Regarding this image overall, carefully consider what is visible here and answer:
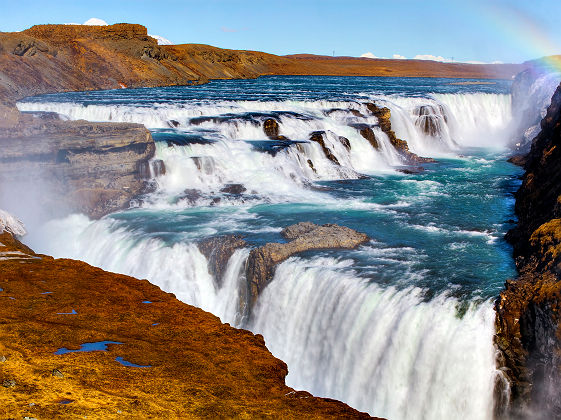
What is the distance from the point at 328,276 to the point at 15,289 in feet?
21.7

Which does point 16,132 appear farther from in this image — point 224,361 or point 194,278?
point 224,361

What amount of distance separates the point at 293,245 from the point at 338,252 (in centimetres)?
117

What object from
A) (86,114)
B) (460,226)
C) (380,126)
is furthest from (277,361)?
(86,114)

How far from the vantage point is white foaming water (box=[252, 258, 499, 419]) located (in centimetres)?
1047

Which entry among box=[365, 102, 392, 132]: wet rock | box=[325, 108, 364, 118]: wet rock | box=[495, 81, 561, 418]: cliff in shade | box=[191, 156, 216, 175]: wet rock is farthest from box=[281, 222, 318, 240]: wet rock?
box=[325, 108, 364, 118]: wet rock

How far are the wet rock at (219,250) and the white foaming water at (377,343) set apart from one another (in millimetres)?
1829

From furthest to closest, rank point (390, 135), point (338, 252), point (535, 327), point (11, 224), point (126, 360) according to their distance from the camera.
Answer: point (390, 135) < point (11, 224) < point (338, 252) < point (535, 327) < point (126, 360)

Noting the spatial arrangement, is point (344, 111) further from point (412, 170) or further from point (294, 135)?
point (412, 170)

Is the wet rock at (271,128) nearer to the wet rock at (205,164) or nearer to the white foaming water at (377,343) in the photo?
the wet rock at (205,164)

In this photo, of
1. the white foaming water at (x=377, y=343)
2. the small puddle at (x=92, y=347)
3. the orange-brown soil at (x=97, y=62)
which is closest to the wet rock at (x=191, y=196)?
the white foaming water at (x=377, y=343)

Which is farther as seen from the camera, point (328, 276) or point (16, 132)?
point (16, 132)

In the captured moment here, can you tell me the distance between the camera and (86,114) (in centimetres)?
3500

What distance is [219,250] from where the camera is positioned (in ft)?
51.8

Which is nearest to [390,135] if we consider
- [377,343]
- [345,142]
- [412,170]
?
[345,142]
